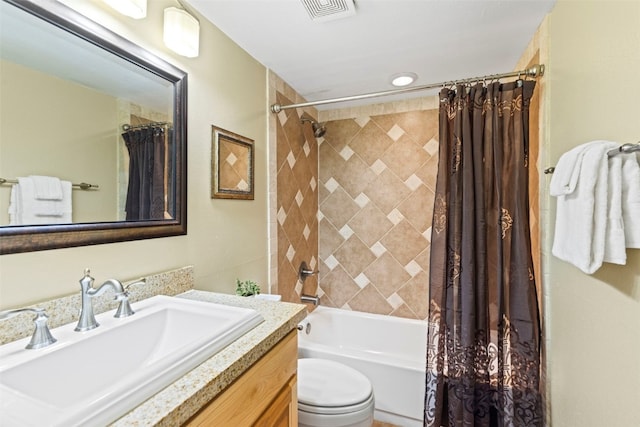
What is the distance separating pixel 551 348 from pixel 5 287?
6.84 feet

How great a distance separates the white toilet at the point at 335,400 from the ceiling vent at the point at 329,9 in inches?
72.4

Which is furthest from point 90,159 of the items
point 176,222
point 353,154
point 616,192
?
point 353,154

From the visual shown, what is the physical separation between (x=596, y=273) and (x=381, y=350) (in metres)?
1.76

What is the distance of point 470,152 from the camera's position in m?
1.55

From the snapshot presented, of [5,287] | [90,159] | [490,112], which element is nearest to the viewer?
[5,287]

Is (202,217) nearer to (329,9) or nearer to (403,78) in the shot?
(329,9)

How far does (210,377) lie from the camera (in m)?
0.61

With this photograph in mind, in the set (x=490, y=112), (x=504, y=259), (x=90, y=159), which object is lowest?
(x=504, y=259)

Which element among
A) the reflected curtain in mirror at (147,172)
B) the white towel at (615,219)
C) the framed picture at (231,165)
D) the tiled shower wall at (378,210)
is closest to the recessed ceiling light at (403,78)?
the tiled shower wall at (378,210)

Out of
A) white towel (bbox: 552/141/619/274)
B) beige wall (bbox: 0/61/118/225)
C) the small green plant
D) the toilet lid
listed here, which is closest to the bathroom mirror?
beige wall (bbox: 0/61/118/225)

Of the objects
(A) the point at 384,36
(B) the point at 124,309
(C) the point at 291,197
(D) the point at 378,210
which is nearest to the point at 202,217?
(B) the point at 124,309

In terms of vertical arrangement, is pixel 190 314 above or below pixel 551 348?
above

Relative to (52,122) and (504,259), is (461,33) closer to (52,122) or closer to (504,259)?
(504,259)

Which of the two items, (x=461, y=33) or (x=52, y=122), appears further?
(x=461, y=33)
